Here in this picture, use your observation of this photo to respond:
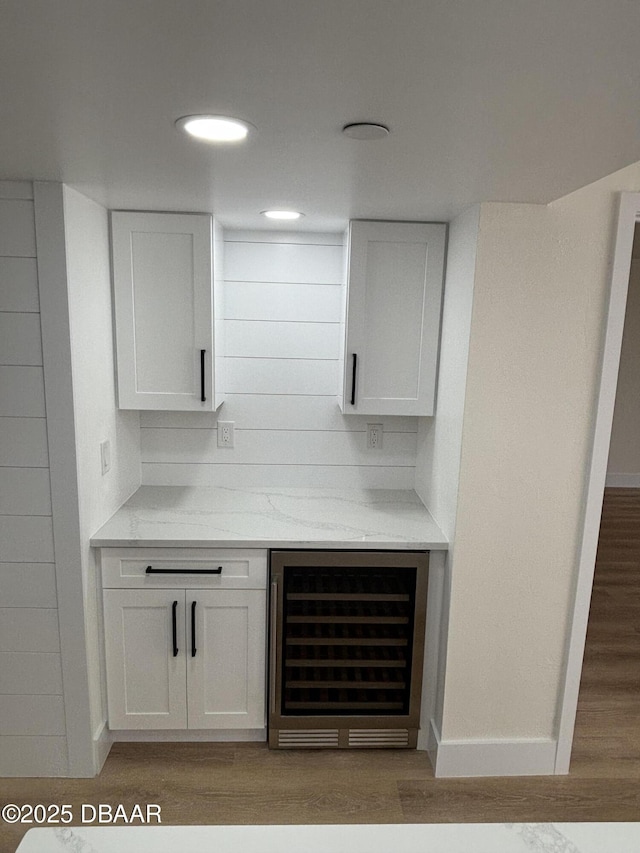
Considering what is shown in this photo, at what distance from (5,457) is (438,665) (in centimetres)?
184

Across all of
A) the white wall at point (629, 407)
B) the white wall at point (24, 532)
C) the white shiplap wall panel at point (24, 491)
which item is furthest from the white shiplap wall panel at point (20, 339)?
the white wall at point (629, 407)

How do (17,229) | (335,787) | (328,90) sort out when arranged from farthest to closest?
(335,787)
(17,229)
(328,90)

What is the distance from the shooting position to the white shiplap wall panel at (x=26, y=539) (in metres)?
2.06

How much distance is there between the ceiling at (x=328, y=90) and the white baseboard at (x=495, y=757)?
2.06 meters

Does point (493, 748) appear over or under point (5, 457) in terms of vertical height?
under

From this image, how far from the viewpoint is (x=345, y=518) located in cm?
250

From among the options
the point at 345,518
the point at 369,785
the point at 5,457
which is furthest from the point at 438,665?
the point at 5,457

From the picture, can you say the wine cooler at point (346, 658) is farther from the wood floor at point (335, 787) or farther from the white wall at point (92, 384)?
the white wall at point (92, 384)

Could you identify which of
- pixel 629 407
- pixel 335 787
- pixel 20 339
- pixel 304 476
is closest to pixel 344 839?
pixel 335 787

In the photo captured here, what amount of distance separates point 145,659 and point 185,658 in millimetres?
162

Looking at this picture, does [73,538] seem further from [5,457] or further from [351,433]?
[351,433]

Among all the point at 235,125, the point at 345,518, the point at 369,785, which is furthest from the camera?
the point at 345,518

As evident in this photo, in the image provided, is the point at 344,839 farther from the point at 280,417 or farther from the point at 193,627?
the point at 280,417

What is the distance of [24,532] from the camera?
206 cm
